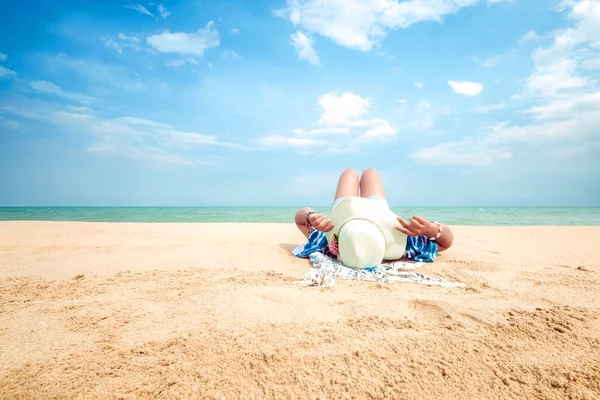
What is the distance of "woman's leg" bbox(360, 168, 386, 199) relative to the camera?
3.82m

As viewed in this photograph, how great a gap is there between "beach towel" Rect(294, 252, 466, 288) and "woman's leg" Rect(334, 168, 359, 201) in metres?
1.01

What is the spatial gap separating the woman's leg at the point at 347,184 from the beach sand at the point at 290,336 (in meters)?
1.35

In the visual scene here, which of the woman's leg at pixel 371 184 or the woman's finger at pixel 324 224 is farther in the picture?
the woman's leg at pixel 371 184

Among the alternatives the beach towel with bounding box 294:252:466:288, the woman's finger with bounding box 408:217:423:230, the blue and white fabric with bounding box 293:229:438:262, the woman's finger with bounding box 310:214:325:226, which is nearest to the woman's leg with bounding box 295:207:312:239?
the blue and white fabric with bounding box 293:229:438:262

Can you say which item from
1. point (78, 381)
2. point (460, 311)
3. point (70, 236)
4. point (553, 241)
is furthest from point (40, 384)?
point (553, 241)

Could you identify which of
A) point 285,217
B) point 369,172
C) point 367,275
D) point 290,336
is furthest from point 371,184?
point 285,217

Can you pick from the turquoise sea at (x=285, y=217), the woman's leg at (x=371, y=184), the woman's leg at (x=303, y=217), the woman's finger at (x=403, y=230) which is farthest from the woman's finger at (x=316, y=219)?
the turquoise sea at (x=285, y=217)

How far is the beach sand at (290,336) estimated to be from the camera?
3.67ft

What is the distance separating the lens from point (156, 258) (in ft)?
11.2

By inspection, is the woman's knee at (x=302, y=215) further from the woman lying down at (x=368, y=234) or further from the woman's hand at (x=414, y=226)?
the woman's hand at (x=414, y=226)

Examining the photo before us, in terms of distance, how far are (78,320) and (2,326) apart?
385 mm

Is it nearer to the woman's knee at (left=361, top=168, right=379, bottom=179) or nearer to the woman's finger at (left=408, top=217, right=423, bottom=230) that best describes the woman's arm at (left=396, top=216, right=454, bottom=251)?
the woman's finger at (left=408, top=217, right=423, bottom=230)

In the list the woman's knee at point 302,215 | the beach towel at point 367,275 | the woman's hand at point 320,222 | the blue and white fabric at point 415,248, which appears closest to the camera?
the beach towel at point 367,275

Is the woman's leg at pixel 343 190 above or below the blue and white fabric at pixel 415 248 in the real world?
above
